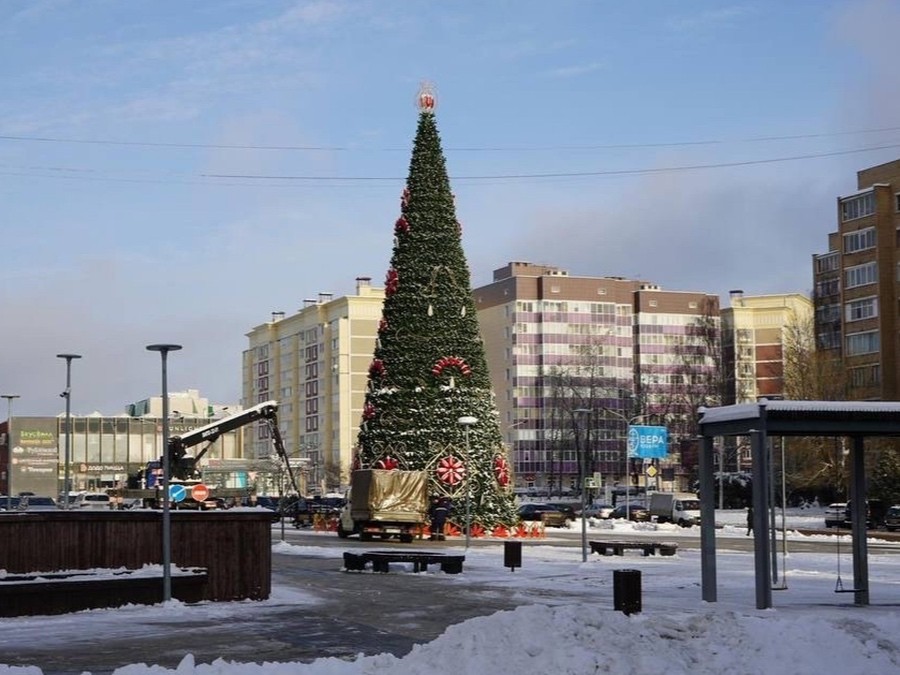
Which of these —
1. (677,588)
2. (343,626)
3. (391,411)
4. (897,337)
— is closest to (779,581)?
(677,588)

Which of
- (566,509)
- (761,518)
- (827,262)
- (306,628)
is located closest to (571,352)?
(827,262)

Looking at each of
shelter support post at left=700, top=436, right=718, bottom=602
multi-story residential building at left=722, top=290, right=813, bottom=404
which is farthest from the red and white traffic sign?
multi-story residential building at left=722, top=290, right=813, bottom=404

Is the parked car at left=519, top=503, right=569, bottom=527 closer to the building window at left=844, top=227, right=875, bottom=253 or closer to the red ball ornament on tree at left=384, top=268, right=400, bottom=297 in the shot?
the red ball ornament on tree at left=384, top=268, right=400, bottom=297

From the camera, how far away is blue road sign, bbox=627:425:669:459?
263 ft

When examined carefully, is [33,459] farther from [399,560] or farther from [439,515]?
[399,560]

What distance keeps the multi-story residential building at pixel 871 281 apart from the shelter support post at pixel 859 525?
233 feet

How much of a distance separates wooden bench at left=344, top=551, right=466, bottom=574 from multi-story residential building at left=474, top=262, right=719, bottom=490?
351 ft

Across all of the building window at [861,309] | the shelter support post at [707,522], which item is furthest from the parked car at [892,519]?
the shelter support post at [707,522]

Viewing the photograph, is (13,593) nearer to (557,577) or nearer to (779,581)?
(557,577)

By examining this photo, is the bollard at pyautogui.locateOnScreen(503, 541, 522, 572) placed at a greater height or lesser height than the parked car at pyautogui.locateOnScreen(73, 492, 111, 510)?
lesser

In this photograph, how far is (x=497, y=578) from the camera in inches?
1284

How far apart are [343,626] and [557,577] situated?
1173 cm

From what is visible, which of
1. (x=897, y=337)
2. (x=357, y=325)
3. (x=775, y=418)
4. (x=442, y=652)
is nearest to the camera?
(x=442, y=652)

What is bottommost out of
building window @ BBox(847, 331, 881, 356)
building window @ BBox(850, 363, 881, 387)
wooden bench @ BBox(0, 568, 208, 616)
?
wooden bench @ BBox(0, 568, 208, 616)
